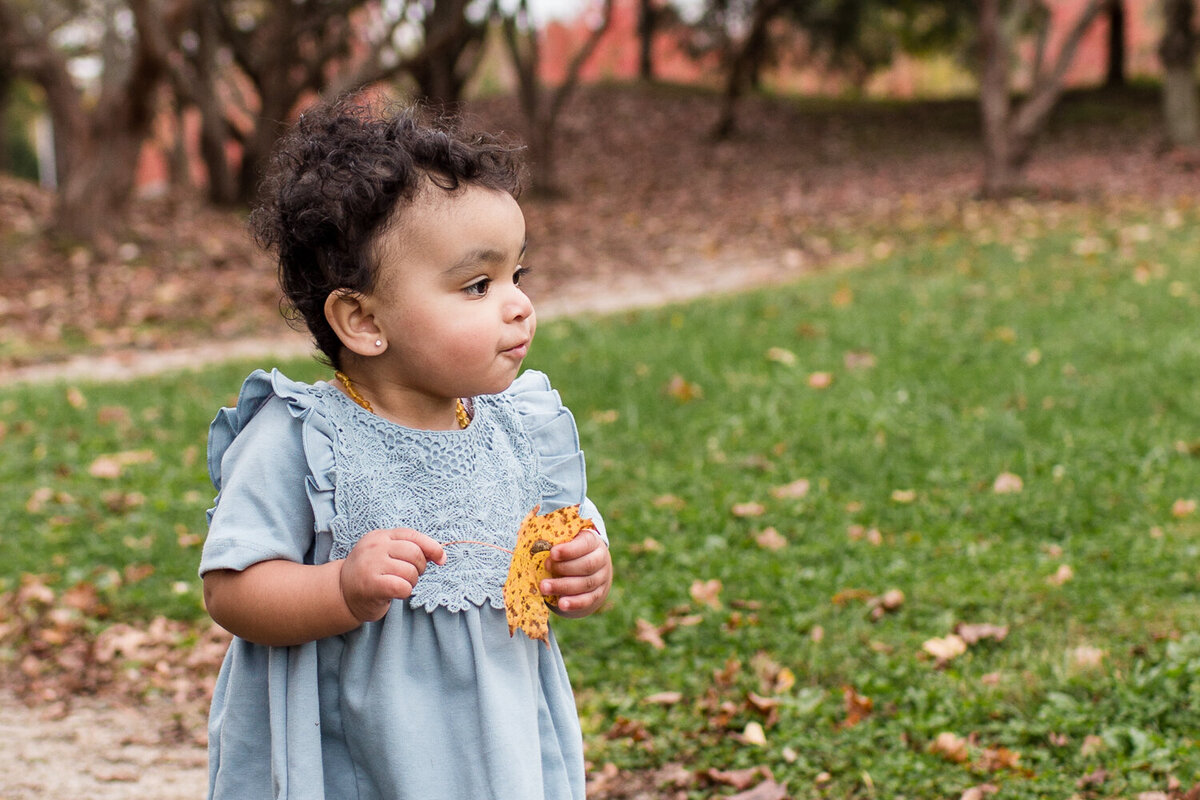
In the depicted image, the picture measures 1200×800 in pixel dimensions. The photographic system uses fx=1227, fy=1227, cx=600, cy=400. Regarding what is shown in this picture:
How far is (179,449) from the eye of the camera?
550 centimetres

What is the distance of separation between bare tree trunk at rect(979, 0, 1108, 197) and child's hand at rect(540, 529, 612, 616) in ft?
37.1

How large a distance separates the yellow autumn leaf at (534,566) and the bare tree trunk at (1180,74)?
15.5 meters

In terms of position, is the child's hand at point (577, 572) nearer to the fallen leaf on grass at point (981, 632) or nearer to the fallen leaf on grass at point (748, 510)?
the fallen leaf on grass at point (981, 632)

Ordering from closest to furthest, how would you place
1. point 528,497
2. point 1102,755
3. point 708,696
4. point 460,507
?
point 460,507 → point 528,497 → point 1102,755 → point 708,696

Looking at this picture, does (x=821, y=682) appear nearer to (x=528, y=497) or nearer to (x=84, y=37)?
(x=528, y=497)

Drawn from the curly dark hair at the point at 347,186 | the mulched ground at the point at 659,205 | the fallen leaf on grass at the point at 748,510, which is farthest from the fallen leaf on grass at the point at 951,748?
the mulched ground at the point at 659,205

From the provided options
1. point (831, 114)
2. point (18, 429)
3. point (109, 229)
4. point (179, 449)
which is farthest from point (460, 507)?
point (831, 114)

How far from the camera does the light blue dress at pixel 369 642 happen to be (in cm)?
165

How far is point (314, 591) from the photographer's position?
1.61 m

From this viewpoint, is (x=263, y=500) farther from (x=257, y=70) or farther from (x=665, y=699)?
(x=257, y=70)

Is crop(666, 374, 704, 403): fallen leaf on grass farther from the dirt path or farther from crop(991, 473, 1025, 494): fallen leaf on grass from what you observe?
the dirt path

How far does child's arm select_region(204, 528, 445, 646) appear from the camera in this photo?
1573 mm

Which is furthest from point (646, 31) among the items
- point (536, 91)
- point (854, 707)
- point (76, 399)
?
point (854, 707)

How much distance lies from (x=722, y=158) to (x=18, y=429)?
1332cm
